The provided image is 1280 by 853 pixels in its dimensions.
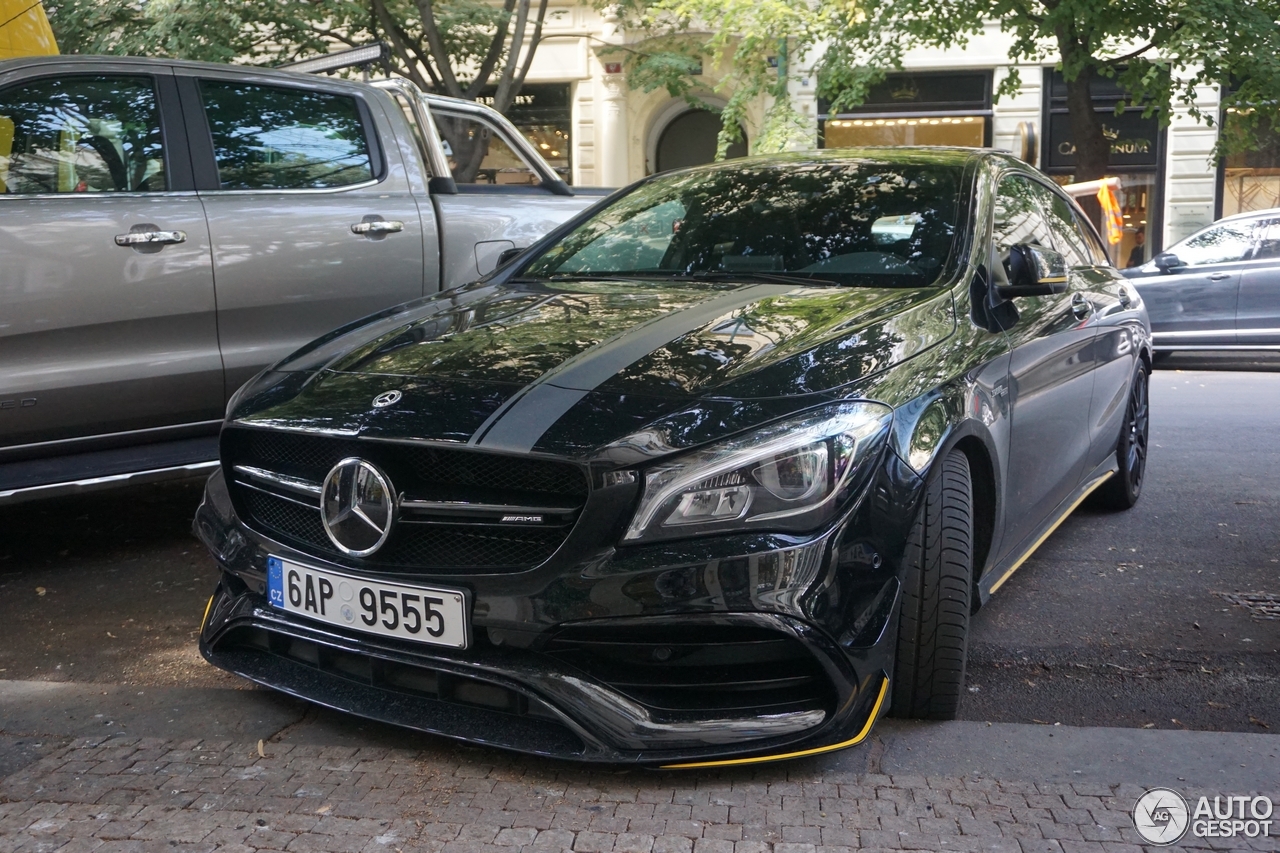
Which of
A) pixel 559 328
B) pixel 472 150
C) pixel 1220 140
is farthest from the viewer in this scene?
pixel 1220 140

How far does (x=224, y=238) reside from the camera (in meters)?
4.93

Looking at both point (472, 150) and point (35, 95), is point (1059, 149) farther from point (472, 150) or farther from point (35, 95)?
point (35, 95)

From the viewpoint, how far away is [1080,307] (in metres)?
4.58

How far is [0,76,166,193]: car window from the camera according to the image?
4.58 metres

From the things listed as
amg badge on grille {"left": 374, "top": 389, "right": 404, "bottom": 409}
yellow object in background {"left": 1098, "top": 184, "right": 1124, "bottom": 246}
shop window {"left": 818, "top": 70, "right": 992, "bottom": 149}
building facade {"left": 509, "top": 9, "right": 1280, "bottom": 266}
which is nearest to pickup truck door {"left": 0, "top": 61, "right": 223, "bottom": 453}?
amg badge on grille {"left": 374, "top": 389, "right": 404, "bottom": 409}

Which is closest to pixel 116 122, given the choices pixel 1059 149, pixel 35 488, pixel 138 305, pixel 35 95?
pixel 35 95

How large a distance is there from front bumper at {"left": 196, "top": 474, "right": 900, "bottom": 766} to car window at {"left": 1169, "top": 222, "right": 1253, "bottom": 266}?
10.3 m

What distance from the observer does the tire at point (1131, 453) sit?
5.54 meters

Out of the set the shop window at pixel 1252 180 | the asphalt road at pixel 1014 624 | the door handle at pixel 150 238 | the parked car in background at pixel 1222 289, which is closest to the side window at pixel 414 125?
the door handle at pixel 150 238

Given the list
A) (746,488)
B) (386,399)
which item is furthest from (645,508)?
(386,399)

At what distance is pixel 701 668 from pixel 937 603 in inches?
25.3

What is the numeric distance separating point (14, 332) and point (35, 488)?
0.54 metres

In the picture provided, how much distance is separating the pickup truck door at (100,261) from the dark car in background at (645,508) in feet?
4.35
